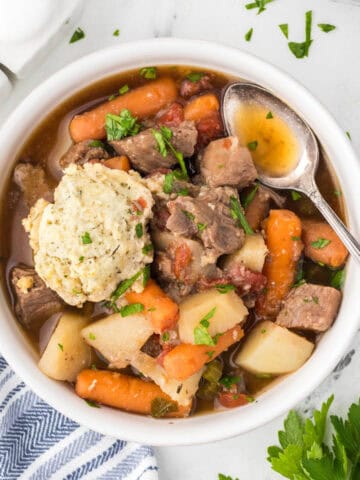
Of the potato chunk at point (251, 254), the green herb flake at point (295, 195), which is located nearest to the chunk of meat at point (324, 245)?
the green herb flake at point (295, 195)

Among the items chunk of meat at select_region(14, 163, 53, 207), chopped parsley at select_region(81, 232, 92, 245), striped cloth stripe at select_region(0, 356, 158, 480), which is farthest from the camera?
striped cloth stripe at select_region(0, 356, 158, 480)

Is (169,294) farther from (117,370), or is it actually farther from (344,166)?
(344,166)

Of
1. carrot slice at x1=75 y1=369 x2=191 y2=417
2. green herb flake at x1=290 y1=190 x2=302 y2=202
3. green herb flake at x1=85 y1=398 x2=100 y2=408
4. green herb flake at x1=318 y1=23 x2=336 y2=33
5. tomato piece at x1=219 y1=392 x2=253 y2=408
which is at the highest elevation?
green herb flake at x1=318 y1=23 x2=336 y2=33

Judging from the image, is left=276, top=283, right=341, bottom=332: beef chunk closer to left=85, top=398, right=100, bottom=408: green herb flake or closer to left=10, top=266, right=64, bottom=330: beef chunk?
left=85, top=398, right=100, bottom=408: green herb flake

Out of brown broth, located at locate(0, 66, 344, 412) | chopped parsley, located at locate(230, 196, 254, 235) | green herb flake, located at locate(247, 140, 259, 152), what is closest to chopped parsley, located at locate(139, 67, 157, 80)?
brown broth, located at locate(0, 66, 344, 412)

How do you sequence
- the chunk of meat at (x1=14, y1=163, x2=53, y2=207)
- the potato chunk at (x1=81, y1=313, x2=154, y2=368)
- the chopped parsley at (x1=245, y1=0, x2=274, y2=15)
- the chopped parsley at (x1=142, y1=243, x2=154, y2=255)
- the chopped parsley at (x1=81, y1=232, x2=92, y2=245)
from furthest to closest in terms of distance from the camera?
the chopped parsley at (x1=245, y1=0, x2=274, y2=15) → the chunk of meat at (x1=14, y1=163, x2=53, y2=207) → the potato chunk at (x1=81, y1=313, x2=154, y2=368) → the chopped parsley at (x1=142, y1=243, x2=154, y2=255) → the chopped parsley at (x1=81, y1=232, x2=92, y2=245)

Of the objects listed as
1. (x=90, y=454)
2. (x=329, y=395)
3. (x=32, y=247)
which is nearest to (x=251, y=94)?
(x=32, y=247)


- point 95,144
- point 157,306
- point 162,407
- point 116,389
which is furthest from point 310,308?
point 95,144
